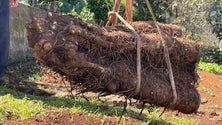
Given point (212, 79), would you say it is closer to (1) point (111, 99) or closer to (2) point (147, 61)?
(1) point (111, 99)

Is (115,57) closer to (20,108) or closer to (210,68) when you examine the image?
(20,108)

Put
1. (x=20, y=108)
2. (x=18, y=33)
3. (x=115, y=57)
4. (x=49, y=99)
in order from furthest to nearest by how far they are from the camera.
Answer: (x=18, y=33), (x=49, y=99), (x=20, y=108), (x=115, y=57)

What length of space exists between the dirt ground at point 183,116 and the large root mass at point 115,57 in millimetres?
281

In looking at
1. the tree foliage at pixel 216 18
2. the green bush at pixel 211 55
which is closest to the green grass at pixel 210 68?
the green bush at pixel 211 55

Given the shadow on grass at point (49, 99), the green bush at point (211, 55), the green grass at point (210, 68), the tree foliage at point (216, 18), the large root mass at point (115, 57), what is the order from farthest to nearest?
the tree foliage at point (216, 18) → the green bush at point (211, 55) → the green grass at point (210, 68) → the shadow on grass at point (49, 99) → the large root mass at point (115, 57)

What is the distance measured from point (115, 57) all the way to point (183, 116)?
276cm

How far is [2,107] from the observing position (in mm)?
4090

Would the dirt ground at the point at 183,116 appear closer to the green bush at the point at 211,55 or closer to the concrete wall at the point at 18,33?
the concrete wall at the point at 18,33

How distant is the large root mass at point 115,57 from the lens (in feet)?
11.9

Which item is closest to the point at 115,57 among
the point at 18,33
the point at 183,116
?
the point at 183,116

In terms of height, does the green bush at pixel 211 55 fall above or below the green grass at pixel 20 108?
below

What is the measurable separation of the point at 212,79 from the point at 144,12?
6036 mm

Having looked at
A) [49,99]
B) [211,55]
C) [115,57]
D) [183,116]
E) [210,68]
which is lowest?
[211,55]

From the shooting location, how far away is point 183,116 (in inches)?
257
